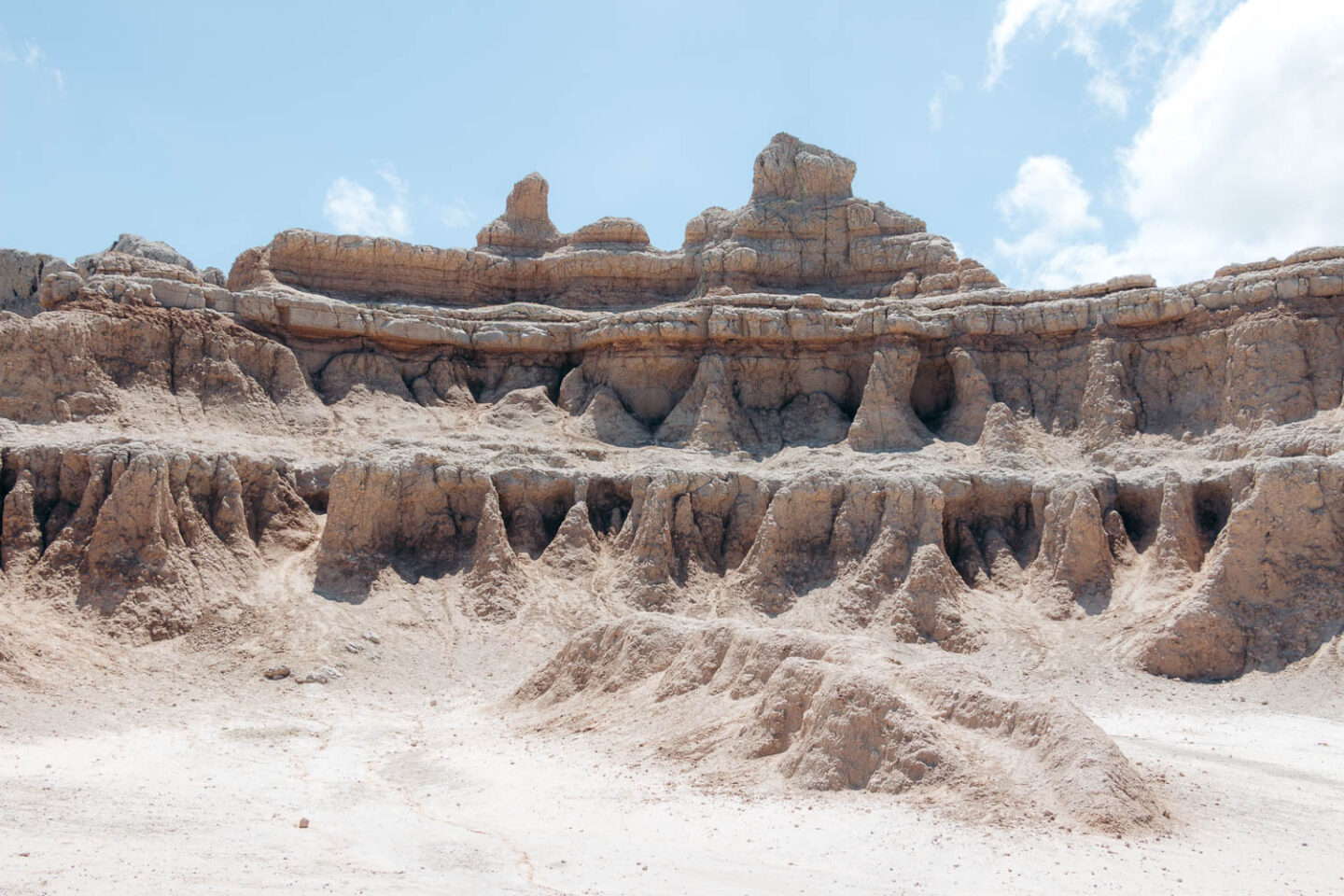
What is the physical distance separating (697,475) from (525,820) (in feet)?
55.7

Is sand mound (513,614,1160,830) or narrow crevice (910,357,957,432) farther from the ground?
narrow crevice (910,357,957,432)

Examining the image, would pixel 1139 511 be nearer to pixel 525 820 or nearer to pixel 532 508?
pixel 532 508

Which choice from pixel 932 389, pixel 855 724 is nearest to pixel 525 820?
pixel 855 724

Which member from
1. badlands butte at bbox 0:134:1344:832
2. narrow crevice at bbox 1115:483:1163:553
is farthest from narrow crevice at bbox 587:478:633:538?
narrow crevice at bbox 1115:483:1163:553

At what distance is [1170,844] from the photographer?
34.4 feet

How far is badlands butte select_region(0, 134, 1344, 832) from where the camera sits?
19453 mm

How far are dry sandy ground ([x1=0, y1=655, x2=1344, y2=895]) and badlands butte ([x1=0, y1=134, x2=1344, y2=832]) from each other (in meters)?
1.28

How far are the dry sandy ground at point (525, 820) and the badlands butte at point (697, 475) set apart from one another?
128 centimetres

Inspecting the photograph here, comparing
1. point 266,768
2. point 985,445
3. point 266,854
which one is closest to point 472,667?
point 266,768

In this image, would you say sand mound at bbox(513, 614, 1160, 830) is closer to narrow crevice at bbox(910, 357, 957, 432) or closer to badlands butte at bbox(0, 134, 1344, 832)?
badlands butte at bbox(0, 134, 1344, 832)

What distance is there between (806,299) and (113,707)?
882 inches

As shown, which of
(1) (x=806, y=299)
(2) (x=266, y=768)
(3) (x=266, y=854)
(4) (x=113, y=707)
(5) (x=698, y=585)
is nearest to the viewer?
(3) (x=266, y=854)

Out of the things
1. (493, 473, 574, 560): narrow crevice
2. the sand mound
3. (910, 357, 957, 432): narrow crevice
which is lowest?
the sand mound

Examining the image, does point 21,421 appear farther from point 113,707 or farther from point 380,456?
point 113,707
